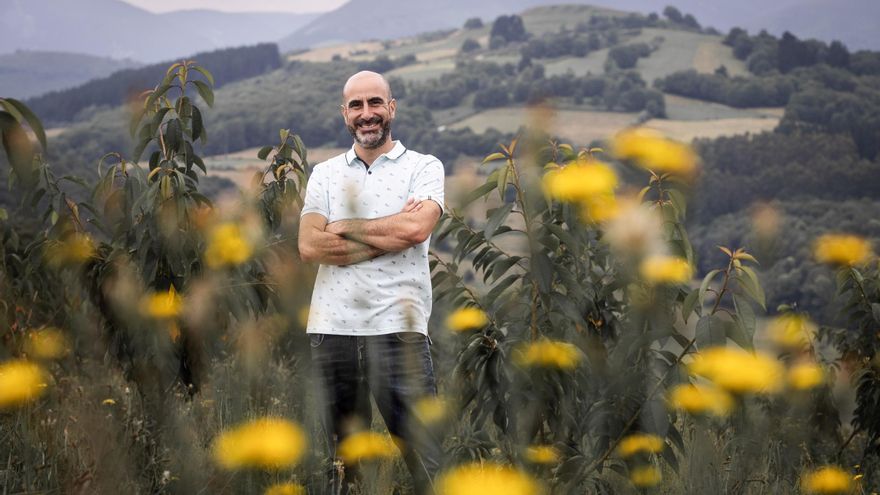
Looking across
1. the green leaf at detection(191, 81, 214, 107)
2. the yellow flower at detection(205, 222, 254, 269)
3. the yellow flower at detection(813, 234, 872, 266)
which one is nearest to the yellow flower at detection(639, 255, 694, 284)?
the yellow flower at detection(205, 222, 254, 269)

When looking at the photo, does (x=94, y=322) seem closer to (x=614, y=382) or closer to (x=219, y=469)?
(x=219, y=469)

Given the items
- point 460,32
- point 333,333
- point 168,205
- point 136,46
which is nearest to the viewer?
point 333,333

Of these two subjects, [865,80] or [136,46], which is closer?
[865,80]

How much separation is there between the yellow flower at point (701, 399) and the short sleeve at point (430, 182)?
1067 mm

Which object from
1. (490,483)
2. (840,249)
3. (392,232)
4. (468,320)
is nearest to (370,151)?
(392,232)

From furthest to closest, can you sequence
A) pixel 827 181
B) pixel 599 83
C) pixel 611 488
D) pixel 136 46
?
pixel 136 46 < pixel 599 83 < pixel 827 181 < pixel 611 488

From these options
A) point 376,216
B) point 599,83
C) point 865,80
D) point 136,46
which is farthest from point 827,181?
point 136,46

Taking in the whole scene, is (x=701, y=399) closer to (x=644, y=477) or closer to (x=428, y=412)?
Answer: (x=644, y=477)

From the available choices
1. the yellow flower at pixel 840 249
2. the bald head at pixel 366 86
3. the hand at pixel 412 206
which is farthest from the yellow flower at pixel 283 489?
the yellow flower at pixel 840 249

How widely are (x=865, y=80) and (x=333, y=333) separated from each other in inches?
3465

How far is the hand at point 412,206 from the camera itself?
241cm

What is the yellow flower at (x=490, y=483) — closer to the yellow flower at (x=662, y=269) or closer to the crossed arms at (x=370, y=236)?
the yellow flower at (x=662, y=269)

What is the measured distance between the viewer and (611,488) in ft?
6.38

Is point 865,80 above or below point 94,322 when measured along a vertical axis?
below
